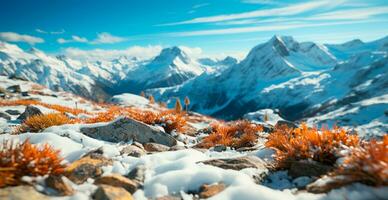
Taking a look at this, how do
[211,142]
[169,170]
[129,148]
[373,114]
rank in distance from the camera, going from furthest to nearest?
1. [373,114]
2. [211,142]
3. [129,148]
4. [169,170]

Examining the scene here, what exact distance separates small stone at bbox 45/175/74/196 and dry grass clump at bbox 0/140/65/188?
0.52 ft

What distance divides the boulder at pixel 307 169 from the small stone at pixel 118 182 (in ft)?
10.0

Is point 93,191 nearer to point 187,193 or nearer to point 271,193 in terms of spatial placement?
point 187,193

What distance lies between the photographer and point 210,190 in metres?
6.00

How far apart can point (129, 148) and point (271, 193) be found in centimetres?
440

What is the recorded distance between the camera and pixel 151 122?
13.4m

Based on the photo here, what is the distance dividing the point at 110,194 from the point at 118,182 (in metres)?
0.68

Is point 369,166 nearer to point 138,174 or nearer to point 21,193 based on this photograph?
point 138,174

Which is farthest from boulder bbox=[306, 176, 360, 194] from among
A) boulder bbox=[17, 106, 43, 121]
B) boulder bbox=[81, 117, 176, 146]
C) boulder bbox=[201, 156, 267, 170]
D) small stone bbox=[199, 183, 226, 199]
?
boulder bbox=[17, 106, 43, 121]

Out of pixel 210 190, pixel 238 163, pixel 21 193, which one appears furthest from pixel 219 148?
pixel 21 193

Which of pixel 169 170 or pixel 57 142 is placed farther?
pixel 57 142

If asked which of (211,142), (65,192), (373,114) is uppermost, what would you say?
(65,192)

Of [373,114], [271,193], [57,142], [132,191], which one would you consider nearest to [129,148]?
[57,142]

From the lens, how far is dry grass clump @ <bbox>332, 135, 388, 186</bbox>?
16.4 feet
